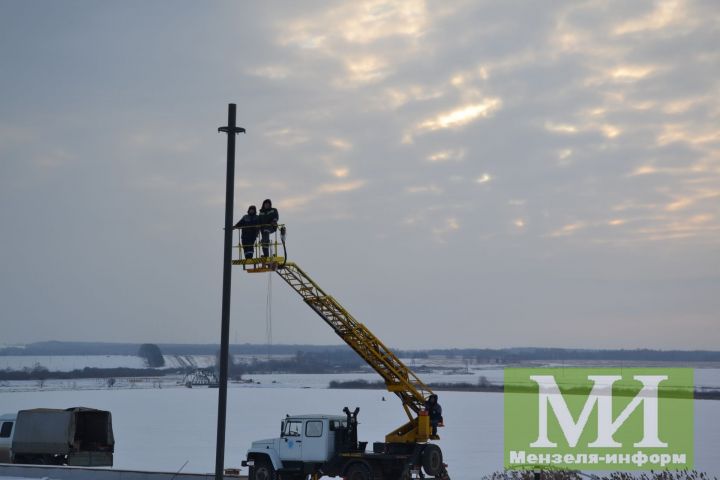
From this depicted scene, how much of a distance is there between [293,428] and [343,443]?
5.69ft

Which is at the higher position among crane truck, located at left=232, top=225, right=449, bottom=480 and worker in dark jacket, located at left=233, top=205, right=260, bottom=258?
worker in dark jacket, located at left=233, top=205, right=260, bottom=258

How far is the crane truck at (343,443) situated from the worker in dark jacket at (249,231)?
0.74 feet

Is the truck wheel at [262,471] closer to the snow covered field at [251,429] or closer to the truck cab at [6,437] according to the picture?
the snow covered field at [251,429]

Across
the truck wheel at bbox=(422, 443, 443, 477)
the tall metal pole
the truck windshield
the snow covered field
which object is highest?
the tall metal pole

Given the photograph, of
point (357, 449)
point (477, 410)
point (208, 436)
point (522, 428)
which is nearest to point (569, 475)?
point (357, 449)

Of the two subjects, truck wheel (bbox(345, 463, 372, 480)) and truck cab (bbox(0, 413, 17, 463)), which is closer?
truck wheel (bbox(345, 463, 372, 480))

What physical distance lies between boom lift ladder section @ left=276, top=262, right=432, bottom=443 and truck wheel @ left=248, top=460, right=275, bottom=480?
3.96 meters

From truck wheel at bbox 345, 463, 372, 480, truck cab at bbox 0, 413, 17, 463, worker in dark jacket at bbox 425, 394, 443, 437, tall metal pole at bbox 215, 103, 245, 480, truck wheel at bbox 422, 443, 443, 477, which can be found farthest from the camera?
truck cab at bbox 0, 413, 17, 463

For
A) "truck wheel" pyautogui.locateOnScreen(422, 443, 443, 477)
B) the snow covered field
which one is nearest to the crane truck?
"truck wheel" pyautogui.locateOnScreen(422, 443, 443, 477)

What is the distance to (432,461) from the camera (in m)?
28.0

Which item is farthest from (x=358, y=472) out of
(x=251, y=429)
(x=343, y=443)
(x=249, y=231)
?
(x=251, y=429)

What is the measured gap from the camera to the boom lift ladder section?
28812 mm

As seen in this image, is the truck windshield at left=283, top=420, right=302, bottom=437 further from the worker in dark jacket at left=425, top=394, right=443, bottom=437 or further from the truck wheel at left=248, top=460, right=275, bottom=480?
the worker in dark jacket at left=425, top=394, right=443, bottom=437

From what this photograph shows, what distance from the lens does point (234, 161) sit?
787 inches
